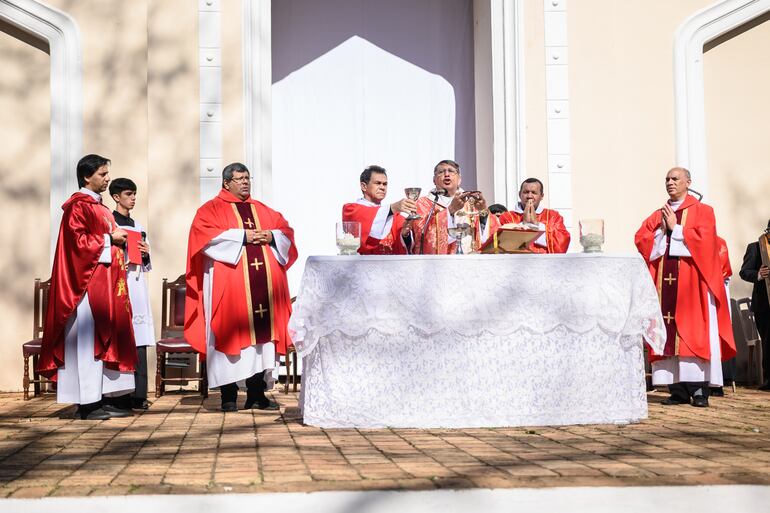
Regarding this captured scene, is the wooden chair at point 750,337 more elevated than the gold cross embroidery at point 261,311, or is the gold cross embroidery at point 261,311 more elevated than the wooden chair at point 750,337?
the gold cross embroidery at point 261,311

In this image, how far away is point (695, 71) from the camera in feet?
36.1

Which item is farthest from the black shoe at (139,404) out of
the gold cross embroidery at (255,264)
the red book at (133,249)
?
the gold cross embroidery at (255,264)

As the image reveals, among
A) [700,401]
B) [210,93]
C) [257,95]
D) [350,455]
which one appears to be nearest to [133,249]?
[210,93]

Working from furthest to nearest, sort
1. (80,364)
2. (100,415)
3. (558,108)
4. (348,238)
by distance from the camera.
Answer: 1. (558,108)
2. (100,415)
3. (80,364)
4. (348,238)

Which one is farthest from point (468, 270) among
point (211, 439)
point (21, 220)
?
point (21, 220)

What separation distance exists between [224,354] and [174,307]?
6.30ft

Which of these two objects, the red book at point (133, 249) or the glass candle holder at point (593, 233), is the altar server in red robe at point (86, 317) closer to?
the red book at point (133, 249)

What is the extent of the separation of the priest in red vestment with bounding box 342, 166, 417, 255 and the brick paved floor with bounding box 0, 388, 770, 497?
4.68ft

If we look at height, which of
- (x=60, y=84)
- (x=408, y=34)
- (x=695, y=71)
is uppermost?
(x=408, y=34)

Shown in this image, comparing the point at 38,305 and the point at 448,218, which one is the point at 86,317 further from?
the point at 448,218

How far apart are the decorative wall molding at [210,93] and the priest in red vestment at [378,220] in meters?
2.51

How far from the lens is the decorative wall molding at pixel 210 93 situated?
1039 centimetres

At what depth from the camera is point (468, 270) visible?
682 cm

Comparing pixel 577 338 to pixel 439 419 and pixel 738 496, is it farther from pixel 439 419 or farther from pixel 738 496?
pixel 738 496
